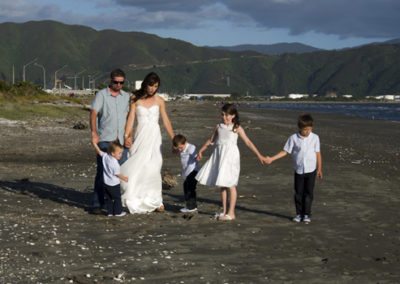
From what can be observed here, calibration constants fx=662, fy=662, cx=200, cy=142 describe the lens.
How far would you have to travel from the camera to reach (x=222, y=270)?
6.11 meters

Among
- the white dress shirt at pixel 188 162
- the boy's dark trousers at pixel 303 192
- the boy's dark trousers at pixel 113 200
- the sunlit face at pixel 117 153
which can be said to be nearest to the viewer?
the boy's dark trousers at pixel 303 192

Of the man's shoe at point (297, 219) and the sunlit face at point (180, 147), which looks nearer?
the man's shoe at point (297, 219)

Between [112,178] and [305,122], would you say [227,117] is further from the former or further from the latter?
[112,178]

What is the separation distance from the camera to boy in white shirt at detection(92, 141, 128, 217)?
9.07 m

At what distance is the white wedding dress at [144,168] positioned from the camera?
364 inches

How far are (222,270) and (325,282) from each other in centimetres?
95

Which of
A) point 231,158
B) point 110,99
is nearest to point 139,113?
point 110,99

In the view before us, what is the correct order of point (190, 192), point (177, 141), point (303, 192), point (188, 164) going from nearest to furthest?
point (303, 192) < point (190, 192) < point (177, 141) < point (188, 164)

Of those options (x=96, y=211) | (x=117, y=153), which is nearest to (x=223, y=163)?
(x=117, y=153)

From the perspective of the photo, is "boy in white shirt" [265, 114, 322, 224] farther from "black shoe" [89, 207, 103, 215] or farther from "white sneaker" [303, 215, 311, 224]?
"black shoe" [89, 207, 103, 215]

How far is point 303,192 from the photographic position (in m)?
8.94

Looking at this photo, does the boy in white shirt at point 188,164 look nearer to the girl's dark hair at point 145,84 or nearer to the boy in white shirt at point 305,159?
the girl's dark hair at point 145,84

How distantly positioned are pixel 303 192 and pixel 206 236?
6.18 feet

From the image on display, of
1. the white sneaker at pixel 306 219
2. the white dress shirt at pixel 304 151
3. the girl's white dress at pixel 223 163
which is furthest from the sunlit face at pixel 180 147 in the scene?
the white sneaker at pixel 306 219
